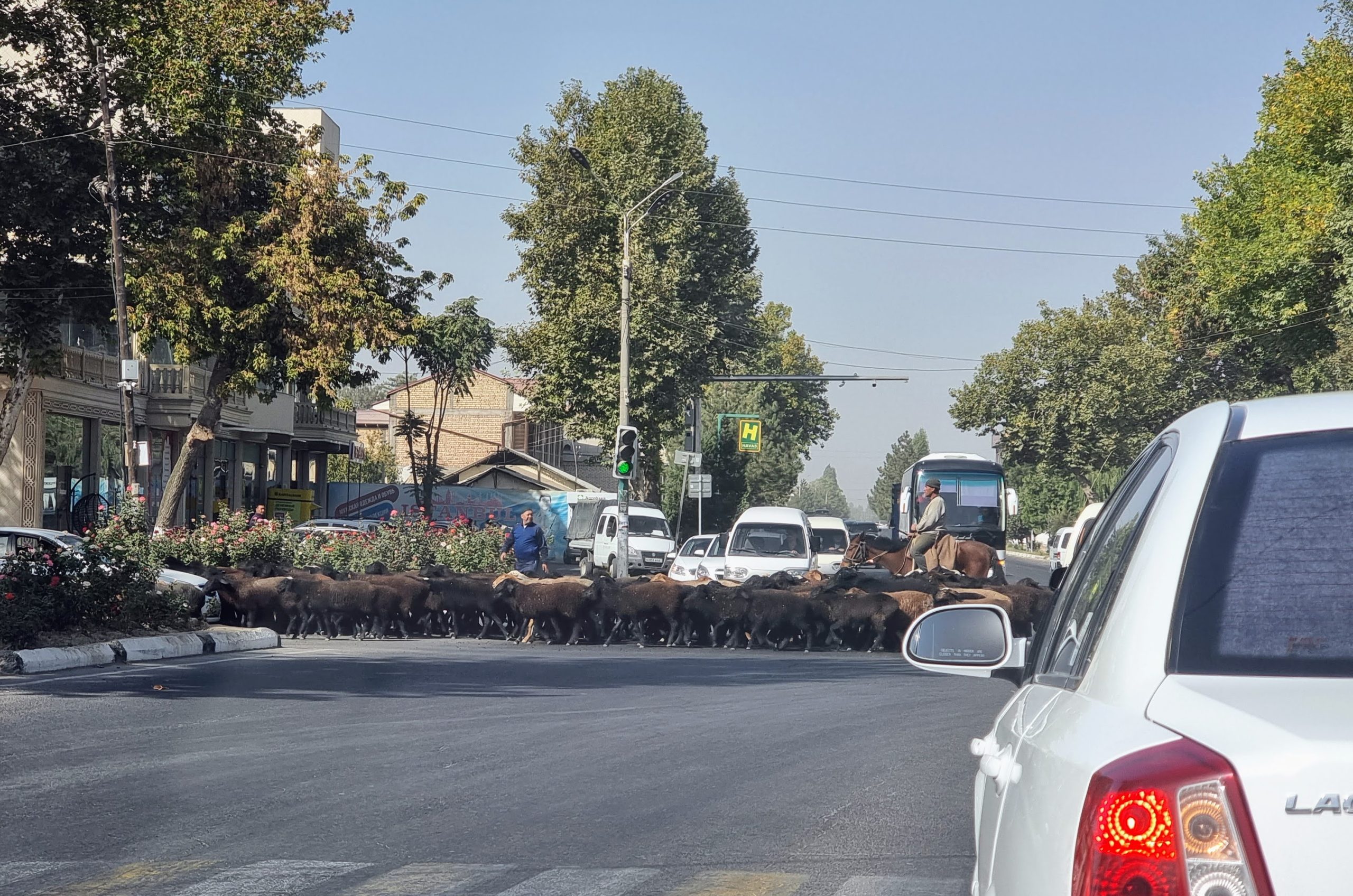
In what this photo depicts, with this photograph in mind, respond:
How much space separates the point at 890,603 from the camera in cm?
1906

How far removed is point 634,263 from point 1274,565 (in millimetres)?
44954

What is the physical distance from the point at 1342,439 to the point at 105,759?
8307 mm

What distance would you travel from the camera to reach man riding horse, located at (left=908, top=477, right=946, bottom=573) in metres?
23.5

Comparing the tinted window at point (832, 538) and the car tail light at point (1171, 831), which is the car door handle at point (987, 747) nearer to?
the car tail light at point (1171, 831)

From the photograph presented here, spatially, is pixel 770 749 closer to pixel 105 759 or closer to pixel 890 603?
pixel 105 759

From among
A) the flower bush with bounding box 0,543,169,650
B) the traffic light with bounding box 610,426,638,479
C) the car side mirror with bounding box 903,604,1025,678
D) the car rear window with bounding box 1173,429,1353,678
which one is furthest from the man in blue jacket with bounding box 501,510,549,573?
the car rear window with bounding box 1173,429,1353,678

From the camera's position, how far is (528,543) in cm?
2342

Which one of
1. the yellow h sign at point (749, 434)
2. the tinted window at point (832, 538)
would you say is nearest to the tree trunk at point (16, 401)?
the tinted window at point (832, 538)

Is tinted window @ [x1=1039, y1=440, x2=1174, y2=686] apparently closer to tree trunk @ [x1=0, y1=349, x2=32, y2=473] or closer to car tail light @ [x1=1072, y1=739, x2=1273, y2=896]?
car tail light @ [x1=1072, y1=739, x2=1273, y2=896]

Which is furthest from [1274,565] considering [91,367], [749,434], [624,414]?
[749,434]

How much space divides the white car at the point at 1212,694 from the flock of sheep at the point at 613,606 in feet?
53.4

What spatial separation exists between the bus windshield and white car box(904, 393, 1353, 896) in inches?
1646

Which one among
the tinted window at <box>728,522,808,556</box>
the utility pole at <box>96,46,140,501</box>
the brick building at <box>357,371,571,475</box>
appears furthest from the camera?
the brick building at <box>357,371,571,475</box>

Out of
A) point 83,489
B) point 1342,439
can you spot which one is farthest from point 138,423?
point 1342,439
